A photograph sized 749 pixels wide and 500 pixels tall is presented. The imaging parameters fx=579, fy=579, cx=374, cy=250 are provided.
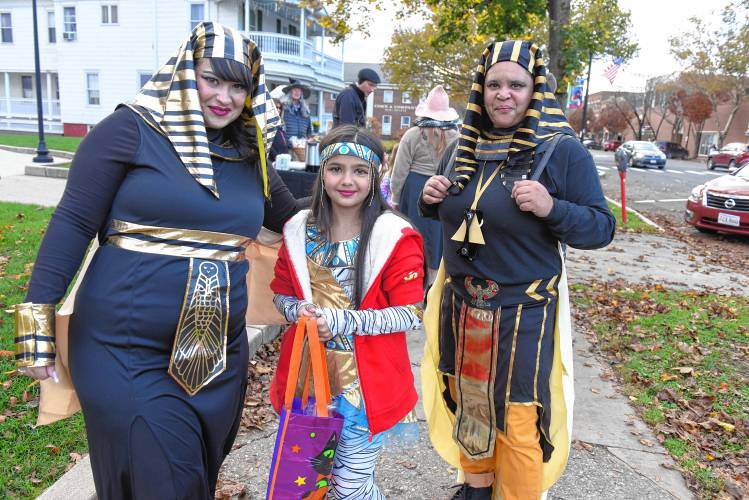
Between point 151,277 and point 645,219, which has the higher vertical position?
point 151,277

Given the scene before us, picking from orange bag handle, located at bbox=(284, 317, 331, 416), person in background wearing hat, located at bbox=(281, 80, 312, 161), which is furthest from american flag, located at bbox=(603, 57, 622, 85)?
orange bag handle, located at bbox=(284, 317, 331, 416)

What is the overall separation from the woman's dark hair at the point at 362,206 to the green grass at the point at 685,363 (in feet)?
7.96

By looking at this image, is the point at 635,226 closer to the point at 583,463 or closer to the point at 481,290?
the point at 583,463

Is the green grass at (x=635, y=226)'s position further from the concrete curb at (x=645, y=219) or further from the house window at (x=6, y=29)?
the house window at (x=6, y=29)

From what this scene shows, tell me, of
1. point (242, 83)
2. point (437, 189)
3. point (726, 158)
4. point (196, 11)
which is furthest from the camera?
point (726, 158)

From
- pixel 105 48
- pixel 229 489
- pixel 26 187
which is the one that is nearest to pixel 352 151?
pixel 229 489

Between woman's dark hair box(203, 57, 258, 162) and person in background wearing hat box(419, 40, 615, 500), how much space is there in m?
0.84

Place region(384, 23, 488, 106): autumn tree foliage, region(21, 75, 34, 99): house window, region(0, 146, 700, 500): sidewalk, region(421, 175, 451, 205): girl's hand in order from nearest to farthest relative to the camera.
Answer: region(421, 175, 451, 205): girl's hand < region(0, 146, 700, 500): sidewalk < region(384, 23, 488, 106): autumn tree foliage < region(21, 75, 34, 99): house window

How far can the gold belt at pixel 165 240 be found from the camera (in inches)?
72.9

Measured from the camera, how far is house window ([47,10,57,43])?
28.3m

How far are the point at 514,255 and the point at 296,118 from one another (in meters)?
7.33

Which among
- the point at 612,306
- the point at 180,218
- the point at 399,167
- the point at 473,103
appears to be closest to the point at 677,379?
the point at 612,306

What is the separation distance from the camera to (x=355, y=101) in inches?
292

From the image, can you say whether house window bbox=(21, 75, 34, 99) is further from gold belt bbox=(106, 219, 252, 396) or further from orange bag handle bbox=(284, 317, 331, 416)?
orange bag handle bbox=(284, 317, 331, 416)
